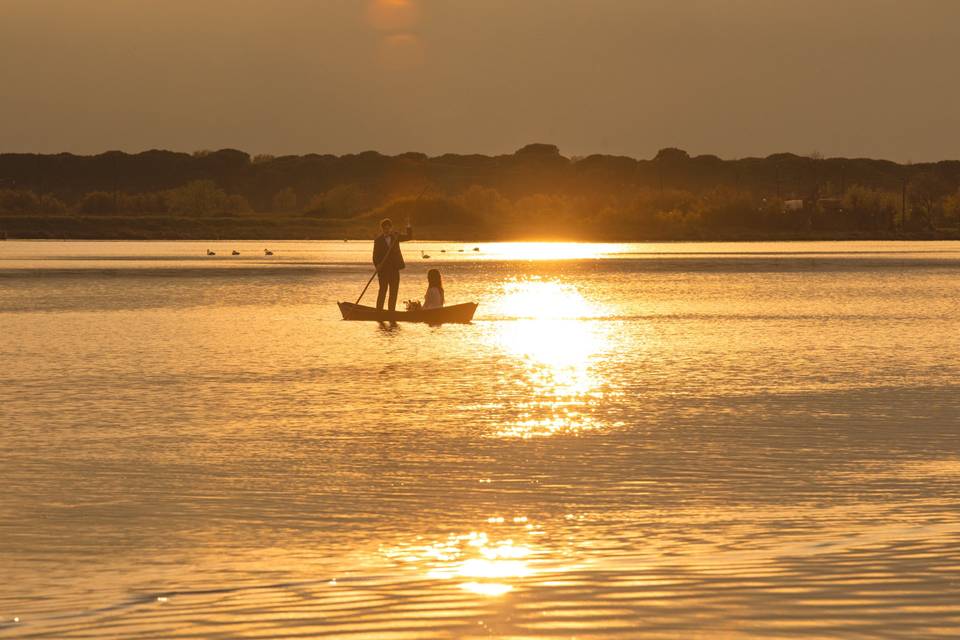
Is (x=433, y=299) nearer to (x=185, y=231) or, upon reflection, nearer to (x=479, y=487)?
(x=479, y=487)

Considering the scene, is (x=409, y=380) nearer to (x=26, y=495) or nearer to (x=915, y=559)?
(x=26, y=495)

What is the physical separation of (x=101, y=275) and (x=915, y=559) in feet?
204

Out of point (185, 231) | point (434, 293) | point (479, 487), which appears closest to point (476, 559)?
point (479, 487)

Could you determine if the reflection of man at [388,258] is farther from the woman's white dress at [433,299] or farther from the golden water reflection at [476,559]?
the golden water reflection at [476,559]

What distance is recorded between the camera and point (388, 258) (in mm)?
32719

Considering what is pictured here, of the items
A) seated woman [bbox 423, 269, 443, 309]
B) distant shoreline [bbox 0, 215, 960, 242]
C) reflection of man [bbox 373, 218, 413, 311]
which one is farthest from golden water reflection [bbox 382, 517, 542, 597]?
distant shoreline [bbox 0, 215, 960, 242]

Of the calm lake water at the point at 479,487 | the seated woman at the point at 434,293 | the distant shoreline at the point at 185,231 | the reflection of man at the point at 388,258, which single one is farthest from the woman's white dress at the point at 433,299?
the distant shoreline at the point at 185,231

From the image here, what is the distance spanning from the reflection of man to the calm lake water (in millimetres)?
3389

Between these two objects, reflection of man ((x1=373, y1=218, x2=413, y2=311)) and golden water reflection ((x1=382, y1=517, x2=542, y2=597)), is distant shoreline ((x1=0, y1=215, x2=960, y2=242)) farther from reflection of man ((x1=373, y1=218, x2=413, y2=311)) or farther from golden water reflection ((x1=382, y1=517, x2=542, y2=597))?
golden water reflection ((x1=382, y1=517, x2=542, y2=597))

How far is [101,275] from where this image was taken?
6794 centimetres

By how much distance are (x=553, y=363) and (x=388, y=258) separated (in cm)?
930

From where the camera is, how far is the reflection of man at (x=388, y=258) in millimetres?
32469

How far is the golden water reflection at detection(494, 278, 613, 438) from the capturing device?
54.1 feet

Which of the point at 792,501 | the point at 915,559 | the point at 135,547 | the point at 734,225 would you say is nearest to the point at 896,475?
the point at 792,501
